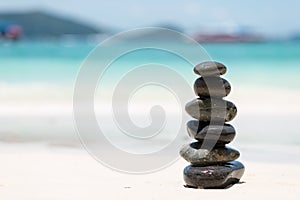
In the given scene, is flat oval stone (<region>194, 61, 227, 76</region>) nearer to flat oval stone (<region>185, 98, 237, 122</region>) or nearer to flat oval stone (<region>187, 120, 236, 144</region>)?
flat oval stone (<region>185, 98, 237, 122</region>)

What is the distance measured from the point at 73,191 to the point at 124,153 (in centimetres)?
223

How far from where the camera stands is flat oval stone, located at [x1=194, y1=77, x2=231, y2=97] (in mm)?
5637

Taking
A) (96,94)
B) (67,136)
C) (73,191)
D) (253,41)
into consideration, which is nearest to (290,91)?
(96,94)

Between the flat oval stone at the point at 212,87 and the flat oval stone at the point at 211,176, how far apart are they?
615 mm

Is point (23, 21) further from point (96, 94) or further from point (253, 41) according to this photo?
point (96, 94)

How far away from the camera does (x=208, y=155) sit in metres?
5.56

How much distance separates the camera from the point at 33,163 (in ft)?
22.8

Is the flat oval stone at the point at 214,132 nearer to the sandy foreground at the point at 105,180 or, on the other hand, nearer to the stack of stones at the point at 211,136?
the stack of stones at the point at 211,136

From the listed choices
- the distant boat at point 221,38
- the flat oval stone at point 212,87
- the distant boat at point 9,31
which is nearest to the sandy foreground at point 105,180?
the flat oval stone at point 212,87

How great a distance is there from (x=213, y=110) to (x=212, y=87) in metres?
0.20

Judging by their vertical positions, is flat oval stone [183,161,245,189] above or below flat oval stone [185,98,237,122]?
below

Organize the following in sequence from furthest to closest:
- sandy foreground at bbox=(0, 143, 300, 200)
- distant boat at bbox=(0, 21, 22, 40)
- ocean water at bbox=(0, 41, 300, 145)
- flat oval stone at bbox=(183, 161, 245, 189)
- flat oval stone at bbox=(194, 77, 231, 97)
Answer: distant boat at bbox=(0, 21, 22, 40) < ocean water at bbox=(0, 41, 300, 145) < flat oval stone at bbox=(194, 77, 231, 97) < flat oval stone at bbox=(183, 161, 245, 189) < sandy foreground at bbox=(0, 143, 300, 200)

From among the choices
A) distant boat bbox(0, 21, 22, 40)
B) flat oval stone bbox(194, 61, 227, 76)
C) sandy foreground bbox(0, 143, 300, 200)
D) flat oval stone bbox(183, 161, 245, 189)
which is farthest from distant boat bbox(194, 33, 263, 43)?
flat oval stone bbox(183, 161, 245, 189)

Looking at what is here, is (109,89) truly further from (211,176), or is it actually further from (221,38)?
(221,38)
